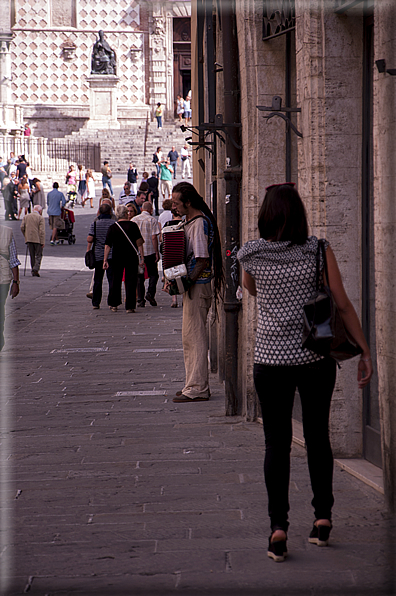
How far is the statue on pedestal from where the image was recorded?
49.0 metres

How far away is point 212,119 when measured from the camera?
7.09 meters

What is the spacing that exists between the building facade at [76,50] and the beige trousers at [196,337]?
4750 centimetres

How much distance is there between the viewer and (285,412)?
3.91 m

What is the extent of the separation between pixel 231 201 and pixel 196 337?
128 cm

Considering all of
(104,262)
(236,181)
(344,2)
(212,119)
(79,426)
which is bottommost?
(79,426)

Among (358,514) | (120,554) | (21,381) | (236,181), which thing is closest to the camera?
(120,554)

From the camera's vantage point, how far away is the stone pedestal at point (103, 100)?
1939 inches

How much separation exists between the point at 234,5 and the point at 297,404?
10.7 ft

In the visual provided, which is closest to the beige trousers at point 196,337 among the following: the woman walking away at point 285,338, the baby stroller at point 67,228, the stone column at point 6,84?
the woman walking away at point 285,338

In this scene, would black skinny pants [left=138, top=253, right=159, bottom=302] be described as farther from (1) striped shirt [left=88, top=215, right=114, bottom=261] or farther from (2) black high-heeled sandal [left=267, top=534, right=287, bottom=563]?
(2) black high-heeled sandal [left=267, top=534, right=287, bottom=563]

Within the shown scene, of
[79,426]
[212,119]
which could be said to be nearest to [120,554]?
[79,426]

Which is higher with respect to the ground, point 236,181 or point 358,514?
point 236,181

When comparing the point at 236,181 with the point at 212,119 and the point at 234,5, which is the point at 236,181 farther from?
the point at 234,5

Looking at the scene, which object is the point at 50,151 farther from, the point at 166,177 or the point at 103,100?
the point at 166,177
